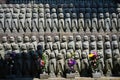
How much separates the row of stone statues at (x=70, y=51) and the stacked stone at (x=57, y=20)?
0.88 meters

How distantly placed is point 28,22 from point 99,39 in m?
3.42

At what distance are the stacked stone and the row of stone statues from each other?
88 centimetres

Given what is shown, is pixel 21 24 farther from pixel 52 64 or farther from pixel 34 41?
pixel 52 64

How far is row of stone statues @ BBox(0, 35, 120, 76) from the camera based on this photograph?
524 inches

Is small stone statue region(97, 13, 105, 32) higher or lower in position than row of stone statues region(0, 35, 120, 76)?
higher

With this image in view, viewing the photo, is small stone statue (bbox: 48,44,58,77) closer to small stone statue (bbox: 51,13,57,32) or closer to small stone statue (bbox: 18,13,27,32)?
small stone statue (bbox: 51,13,57,32)

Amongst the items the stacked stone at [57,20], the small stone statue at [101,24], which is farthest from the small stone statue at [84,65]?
the small stone statue at [101,24]

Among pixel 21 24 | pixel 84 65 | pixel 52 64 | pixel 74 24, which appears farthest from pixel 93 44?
pixel 21 24

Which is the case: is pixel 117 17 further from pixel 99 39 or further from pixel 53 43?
pixel 53 43

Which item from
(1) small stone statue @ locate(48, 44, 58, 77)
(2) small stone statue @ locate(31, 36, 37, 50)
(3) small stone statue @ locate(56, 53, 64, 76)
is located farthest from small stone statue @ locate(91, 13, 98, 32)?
(2) small stone statue @ locate(31, 36, 37, 50)

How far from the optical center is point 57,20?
15164 mm

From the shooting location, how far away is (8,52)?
13.5m

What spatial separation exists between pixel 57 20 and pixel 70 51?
2.14 metres

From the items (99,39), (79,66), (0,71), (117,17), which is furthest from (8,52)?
(117,17)
